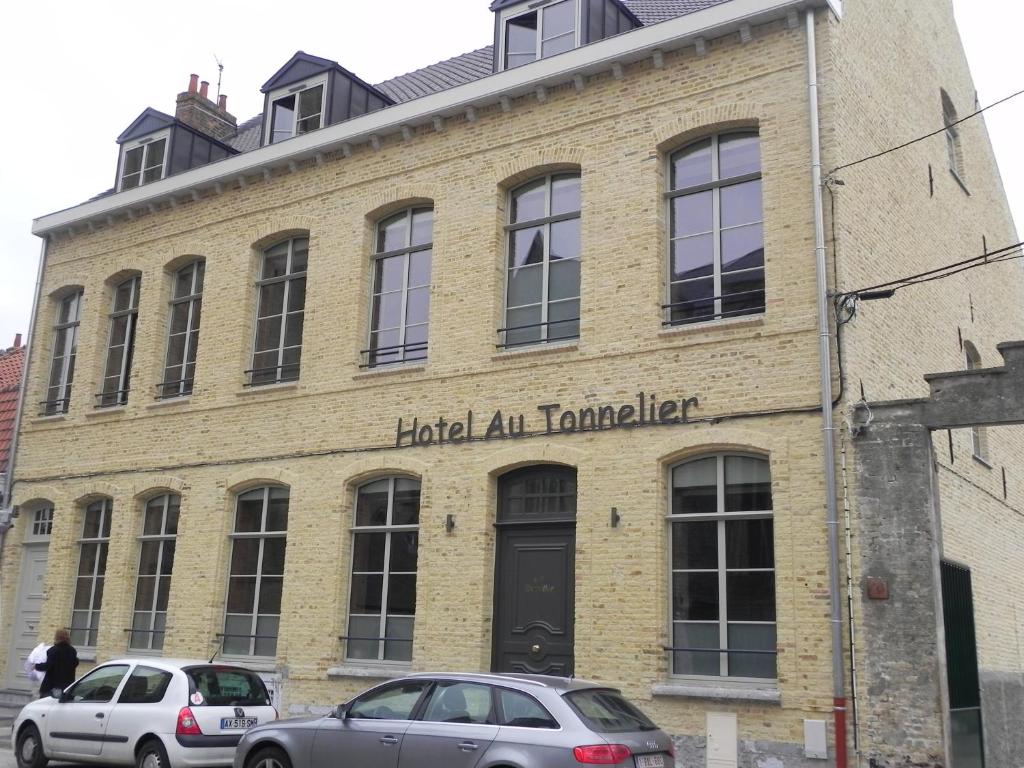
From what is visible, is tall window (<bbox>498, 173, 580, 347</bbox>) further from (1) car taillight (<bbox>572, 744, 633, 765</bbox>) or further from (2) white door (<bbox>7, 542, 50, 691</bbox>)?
(2) white door (<bbox>7, 542, 50, 691</bbox>)

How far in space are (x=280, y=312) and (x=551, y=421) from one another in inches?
225

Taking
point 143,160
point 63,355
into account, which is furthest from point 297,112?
point 63,355

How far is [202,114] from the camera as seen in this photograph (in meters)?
22.7

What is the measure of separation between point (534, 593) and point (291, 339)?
5.94m

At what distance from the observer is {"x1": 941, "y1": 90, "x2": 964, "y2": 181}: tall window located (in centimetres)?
1666

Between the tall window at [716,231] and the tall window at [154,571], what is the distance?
8.96 m

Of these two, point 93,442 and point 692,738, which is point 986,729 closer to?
point 692,738

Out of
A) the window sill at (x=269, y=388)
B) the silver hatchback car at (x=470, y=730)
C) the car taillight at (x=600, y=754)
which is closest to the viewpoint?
the car taillight at (x=600, y=754)

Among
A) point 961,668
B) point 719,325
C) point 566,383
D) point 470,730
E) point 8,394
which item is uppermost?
point 8,394

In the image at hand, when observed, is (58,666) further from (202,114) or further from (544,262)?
(202,114)

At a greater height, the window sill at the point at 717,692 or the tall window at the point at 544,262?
the tall window at the point at 544,262

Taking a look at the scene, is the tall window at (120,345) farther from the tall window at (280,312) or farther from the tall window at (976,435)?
the tall window at (976,435)

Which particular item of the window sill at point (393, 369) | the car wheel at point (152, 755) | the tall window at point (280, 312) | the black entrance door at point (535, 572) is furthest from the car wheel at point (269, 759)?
the tall window at point (280, 312)

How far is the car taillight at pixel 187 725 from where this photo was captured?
34.8ft
